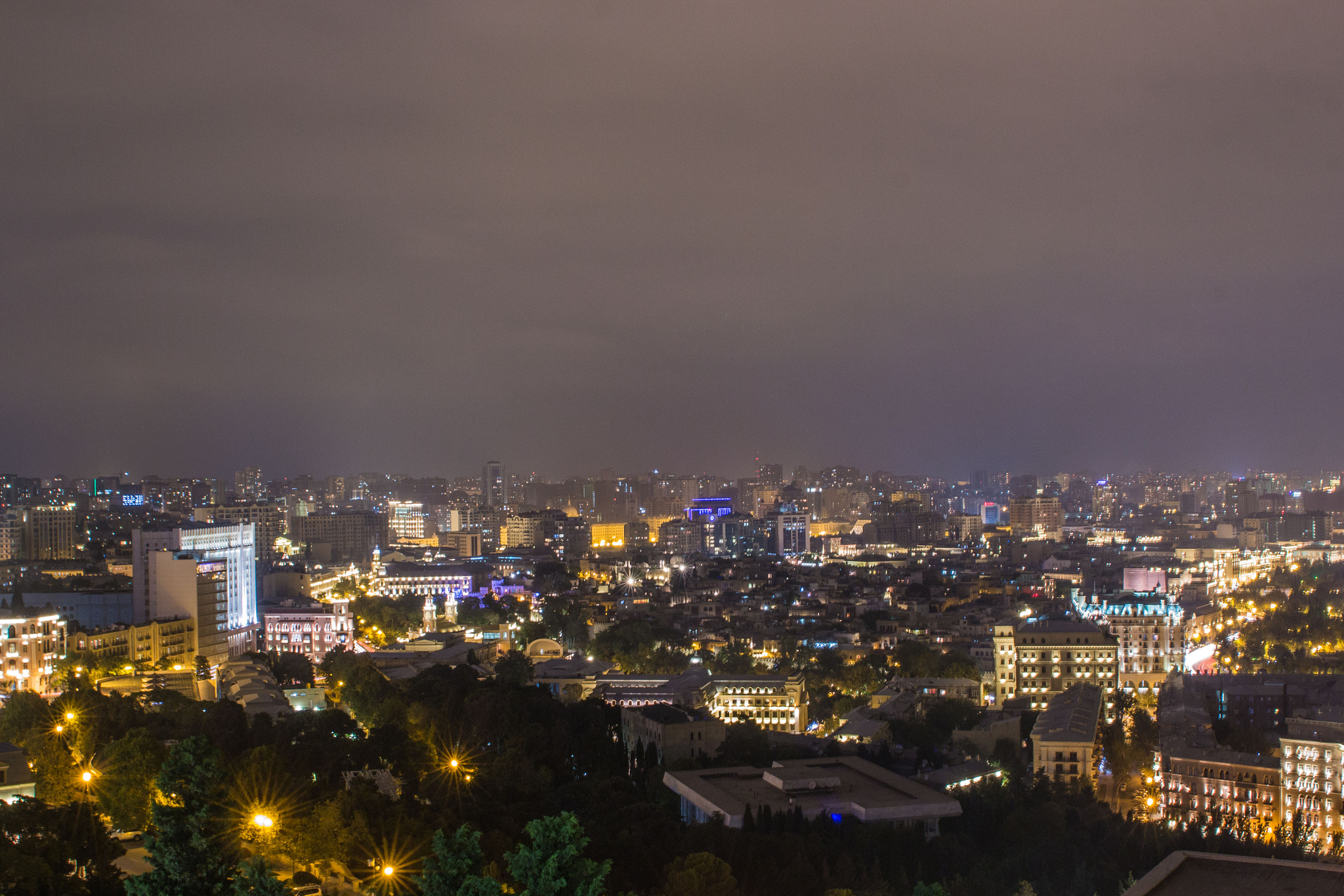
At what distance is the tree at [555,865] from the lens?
7.07 metres

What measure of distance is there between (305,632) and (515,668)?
7240mm

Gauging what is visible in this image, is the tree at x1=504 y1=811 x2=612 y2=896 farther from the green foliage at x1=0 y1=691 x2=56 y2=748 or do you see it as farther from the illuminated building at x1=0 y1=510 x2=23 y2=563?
the illuminated building at x1=0 y1=510 x2=23 y2=563

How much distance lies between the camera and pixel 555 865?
7086mm

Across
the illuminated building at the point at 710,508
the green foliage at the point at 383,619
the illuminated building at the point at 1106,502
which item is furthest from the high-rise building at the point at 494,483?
the green foliage at the point at 383,619

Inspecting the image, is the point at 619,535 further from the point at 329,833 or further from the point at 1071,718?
the point at 329,833

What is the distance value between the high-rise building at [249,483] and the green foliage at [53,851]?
5718 cm

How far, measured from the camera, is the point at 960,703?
18719 mm

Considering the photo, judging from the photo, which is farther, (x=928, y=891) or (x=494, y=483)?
(x=494, y=483)

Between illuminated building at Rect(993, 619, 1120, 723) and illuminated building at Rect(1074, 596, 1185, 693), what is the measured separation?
0.86 meters

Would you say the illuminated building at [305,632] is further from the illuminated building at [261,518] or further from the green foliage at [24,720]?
the illuminated building at [261,518]

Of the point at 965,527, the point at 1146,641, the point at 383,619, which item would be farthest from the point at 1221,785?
the point at 965,527

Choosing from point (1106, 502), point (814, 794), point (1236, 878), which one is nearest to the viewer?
point (1236, 878)

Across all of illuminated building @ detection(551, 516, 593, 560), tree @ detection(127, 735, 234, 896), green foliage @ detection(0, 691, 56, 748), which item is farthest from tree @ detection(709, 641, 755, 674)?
illuminated building @ detection(551, 516, 593, 560)

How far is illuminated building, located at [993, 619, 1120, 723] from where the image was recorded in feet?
75.5
